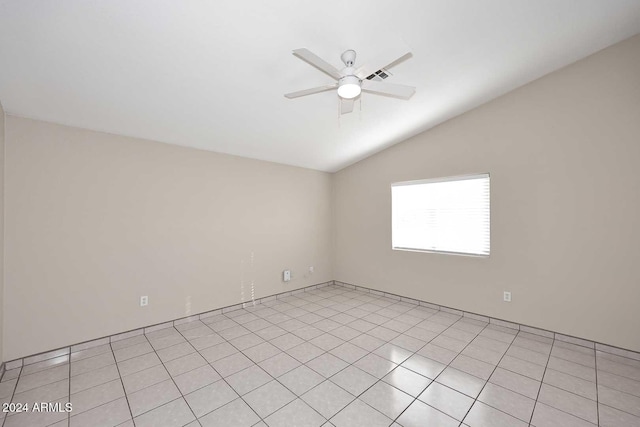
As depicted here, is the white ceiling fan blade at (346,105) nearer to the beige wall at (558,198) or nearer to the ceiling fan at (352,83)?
the ceiling fan at (352,83)

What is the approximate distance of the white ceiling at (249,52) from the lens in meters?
1.73

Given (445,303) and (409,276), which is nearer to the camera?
(445,303)

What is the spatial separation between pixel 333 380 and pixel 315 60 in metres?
2.55

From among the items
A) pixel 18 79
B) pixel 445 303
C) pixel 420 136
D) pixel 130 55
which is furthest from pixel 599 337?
pixel 18 79

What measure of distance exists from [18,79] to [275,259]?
351 cm

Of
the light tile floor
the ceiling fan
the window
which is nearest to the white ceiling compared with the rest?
the ceiling fan

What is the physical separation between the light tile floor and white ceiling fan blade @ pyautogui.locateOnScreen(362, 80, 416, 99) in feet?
8.09

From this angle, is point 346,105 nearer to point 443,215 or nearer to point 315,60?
point 315,60

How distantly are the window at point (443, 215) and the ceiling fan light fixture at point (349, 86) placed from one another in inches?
96.8

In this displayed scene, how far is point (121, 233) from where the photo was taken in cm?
302

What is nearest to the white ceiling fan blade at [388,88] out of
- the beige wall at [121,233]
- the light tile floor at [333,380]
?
the light tile floor at [333,380]

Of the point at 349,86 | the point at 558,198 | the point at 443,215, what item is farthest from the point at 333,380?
the point at 558,198

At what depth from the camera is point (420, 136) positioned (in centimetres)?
416

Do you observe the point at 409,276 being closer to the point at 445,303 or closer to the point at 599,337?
the point at 445,303
